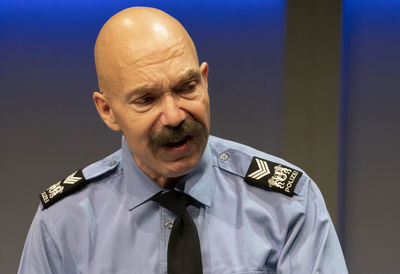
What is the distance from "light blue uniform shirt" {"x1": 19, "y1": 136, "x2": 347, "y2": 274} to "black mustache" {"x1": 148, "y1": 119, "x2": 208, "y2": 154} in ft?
0.48

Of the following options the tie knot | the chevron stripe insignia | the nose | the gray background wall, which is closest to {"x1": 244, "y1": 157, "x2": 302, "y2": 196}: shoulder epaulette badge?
the chevron stripe insignia

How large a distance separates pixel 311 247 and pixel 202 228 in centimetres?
23

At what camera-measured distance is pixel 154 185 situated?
4.45 feet

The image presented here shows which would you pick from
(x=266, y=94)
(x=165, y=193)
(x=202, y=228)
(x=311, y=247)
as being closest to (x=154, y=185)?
(x=165, y=193)

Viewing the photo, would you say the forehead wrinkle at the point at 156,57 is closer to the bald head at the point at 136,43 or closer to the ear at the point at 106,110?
the bald head at the point at 136,43

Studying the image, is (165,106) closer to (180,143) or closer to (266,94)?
(180,143)

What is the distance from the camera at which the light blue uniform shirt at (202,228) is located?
130 centimetres

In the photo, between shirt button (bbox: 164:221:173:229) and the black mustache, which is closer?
the black mustache

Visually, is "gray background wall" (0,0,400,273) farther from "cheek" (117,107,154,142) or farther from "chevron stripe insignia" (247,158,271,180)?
"cheek" (117,107,154,142)

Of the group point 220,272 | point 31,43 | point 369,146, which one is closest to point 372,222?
point 369,146

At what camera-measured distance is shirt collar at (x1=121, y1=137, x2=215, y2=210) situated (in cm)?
134

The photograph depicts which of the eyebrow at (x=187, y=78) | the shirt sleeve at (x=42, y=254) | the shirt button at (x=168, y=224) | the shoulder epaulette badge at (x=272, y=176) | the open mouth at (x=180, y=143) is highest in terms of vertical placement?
the eyebrow at (x=187, y=78)

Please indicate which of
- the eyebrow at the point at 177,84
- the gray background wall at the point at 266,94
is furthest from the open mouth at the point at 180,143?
the gray background wall at the point at 266,94

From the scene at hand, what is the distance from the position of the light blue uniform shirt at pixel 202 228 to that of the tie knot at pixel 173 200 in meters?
0.02
